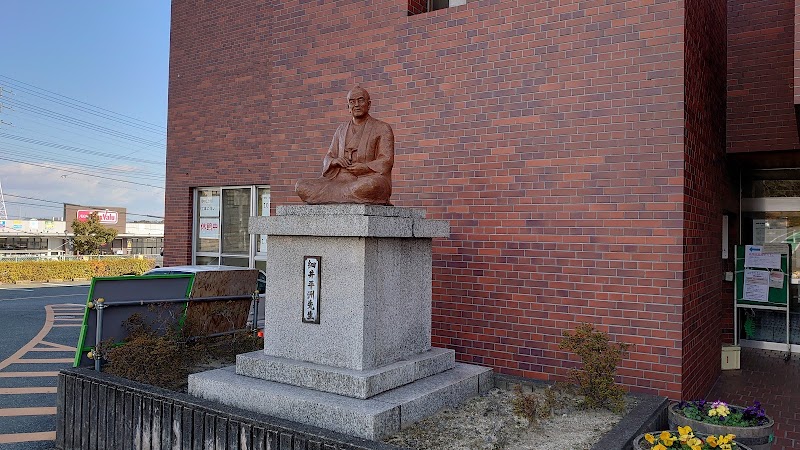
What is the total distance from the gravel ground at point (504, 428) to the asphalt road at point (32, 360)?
360 cm

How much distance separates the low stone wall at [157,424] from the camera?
4.06 m

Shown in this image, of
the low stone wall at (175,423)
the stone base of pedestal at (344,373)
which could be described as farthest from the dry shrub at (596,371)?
the stone base of pedestal at (344,373)

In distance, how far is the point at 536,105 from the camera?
6355 mm

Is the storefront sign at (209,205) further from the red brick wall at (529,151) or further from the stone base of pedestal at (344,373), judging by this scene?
the stone base of pedestal at (344,373)

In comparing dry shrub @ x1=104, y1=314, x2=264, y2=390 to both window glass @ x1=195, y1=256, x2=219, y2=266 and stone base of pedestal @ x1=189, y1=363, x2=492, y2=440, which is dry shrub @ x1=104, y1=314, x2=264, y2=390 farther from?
window glass @ x1=195, y1=256, x2=219, y2=266

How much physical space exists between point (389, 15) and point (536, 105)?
7.51ft

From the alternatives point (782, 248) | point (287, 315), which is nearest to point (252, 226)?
point (287, 315)

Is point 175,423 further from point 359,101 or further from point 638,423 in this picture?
point 638,423

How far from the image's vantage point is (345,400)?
461 centimetres

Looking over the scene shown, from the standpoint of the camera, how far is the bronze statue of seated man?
533 cm

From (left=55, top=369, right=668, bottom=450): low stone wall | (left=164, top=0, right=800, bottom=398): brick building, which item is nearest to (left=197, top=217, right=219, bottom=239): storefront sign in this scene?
(left=164, top=0, right=800, bottom=398): brick building

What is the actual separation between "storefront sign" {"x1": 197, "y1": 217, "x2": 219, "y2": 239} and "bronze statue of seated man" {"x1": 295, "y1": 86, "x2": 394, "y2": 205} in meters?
7.93

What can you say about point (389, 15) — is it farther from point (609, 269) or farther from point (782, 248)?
point (782, 248)

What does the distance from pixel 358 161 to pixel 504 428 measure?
8.60ft
